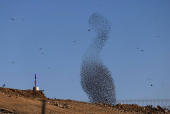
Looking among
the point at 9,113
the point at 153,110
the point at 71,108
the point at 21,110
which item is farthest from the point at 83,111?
the point at 153,110

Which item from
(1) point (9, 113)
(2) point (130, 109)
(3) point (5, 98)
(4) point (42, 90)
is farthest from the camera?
(4) point (42, 90)

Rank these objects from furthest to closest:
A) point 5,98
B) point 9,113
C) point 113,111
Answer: point 113,111
point 5,98
point 9,113

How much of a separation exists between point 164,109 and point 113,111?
818cm

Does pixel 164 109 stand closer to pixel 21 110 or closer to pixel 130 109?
pixel 130 109

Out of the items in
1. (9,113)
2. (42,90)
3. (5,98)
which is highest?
(42,90)

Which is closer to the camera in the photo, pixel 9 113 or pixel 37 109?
pixel 9 113

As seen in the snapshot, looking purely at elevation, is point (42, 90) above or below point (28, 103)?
above

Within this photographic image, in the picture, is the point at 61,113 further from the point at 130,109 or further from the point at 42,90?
the point at 42,90

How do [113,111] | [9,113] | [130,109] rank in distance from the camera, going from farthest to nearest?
1. [130,109]
2. [113,111]
3. [9,113]

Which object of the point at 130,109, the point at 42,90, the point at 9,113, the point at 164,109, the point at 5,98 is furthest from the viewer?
the point at 42,90

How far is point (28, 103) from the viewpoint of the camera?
2403cm

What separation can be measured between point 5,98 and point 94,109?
7.60 meters

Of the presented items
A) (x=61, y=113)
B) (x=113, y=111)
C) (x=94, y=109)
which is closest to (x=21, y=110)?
(x=61, y=113)

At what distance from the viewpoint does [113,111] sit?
27562 mm
